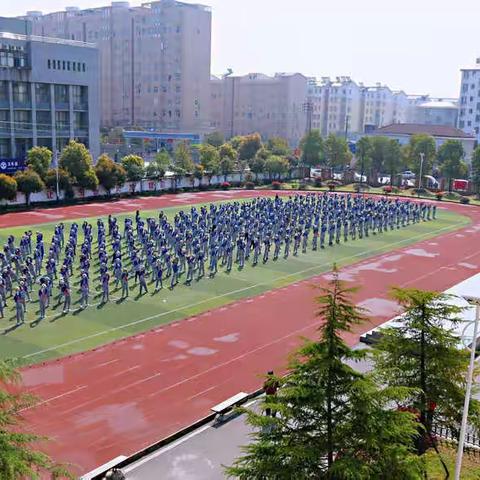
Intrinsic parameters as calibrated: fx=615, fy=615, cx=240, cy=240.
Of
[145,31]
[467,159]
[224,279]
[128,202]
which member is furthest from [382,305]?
[145,31]

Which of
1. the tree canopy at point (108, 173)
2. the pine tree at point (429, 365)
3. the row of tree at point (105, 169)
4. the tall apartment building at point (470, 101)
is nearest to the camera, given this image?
the pine tree at point (429, 365)

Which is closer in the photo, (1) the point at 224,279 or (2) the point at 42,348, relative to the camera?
Answer: (2) the point at 42,348

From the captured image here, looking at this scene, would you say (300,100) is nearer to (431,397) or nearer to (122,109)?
(122,109)

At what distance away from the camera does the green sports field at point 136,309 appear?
52.9 feet

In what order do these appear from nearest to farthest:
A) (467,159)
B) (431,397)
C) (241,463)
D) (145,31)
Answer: (241,463), (431,397), (467,159), (145,31)

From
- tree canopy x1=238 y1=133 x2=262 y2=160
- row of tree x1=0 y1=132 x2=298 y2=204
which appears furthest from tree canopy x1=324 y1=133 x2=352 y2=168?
tree canopy x1=238 y1=133 x2=262 y2=160

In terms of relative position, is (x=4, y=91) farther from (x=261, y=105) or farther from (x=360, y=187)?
(x=261, y=105)

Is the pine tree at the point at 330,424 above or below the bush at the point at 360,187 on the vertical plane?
above

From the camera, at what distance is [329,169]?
2564 inches

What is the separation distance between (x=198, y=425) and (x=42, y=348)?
5.71m

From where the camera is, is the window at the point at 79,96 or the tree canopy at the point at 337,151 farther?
the tree canopy at the point at 337,151

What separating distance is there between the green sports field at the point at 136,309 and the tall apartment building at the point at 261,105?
69.2 m

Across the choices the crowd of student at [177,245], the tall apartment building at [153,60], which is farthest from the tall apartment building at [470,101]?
the crowd of student at [177,245]

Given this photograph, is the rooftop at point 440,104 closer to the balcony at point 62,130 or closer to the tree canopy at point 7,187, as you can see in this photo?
the balcony at point 62,130
